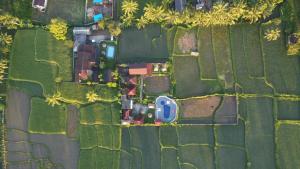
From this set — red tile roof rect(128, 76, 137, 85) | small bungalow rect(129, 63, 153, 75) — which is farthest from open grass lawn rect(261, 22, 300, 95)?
red tile roof rect(128, 76, 137, 85)

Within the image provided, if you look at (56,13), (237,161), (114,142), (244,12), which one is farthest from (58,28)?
(237,161)

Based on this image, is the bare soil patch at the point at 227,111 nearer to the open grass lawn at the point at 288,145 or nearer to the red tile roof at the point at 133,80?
the open grass lawn at the point at 288,145

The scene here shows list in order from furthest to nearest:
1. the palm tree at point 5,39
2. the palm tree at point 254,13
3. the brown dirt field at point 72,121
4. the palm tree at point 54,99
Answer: the palm tree at point 5,39 < the brown dirt field at point 72,121 < the palm tree at point 54,99 < the palm tree at point 254,13

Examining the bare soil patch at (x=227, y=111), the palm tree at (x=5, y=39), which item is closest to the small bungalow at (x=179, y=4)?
the bare soil patch at (x=227, y=111)

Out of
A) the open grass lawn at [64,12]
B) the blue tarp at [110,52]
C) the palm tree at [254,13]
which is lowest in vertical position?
the blue tarp at [110,52]

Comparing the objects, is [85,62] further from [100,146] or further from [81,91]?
[100,146]

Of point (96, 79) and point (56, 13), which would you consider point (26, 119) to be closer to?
point (96, 79)
